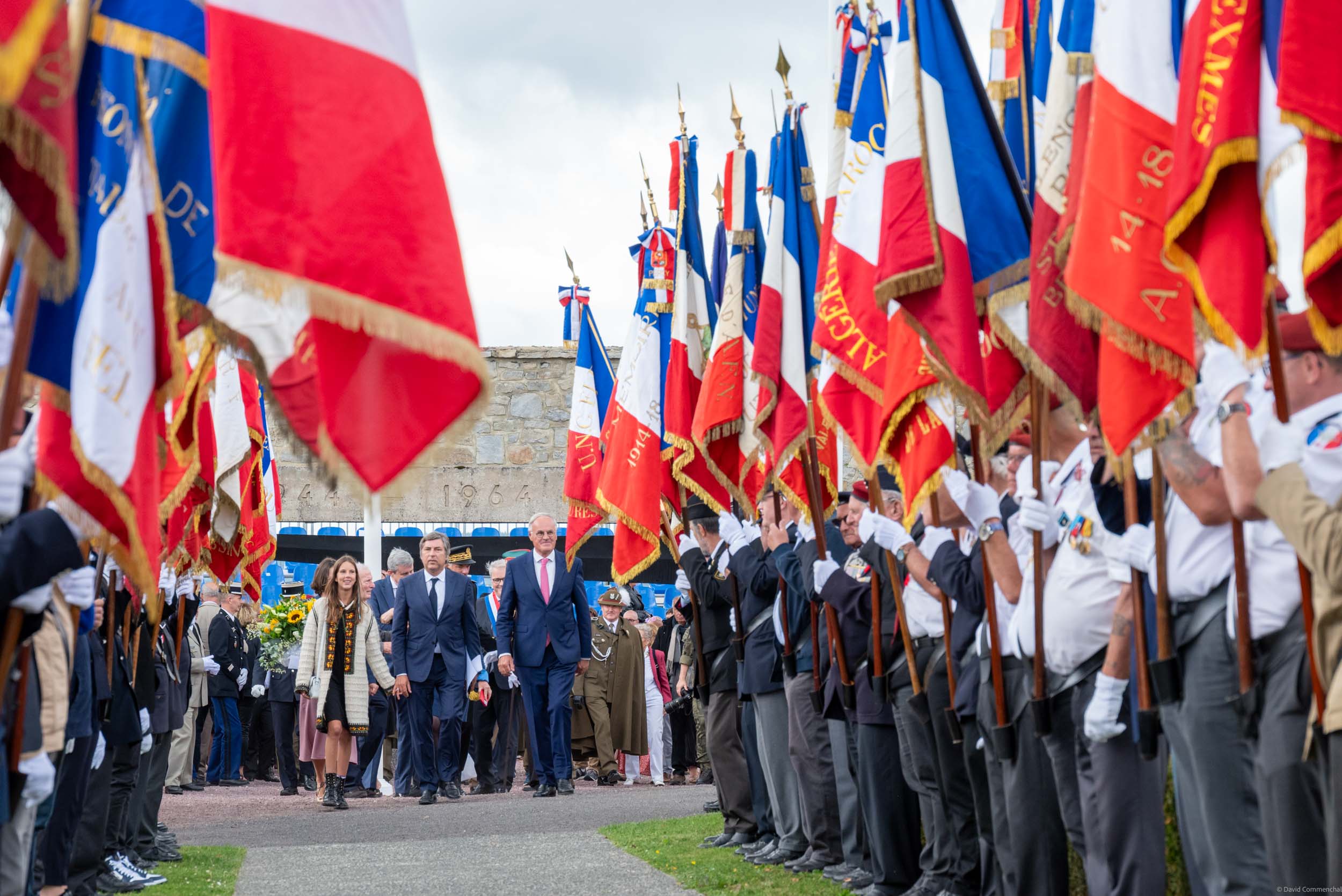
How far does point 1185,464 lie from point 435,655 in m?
10.2

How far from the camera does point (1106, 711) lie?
14.4 ft

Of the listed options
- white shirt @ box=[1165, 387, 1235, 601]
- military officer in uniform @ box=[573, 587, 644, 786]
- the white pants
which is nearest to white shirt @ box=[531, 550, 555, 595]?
military officer in uniform @ box=[573, 587, 644, 786]

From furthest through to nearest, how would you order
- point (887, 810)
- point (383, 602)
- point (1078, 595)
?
point (383, 602)
point (887, 810)
point (1078, 595)

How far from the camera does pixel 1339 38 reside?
3.68 metres

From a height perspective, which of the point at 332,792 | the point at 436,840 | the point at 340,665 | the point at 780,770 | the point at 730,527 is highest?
the point at 730,527

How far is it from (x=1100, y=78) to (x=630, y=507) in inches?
234

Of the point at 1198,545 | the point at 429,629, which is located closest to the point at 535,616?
the point at 429,629

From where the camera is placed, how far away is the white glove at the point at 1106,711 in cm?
439

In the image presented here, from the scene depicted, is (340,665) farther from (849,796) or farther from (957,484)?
(957,484)

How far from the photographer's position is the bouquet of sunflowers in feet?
50.0

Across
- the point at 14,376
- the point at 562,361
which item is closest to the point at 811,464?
the point at 14,376

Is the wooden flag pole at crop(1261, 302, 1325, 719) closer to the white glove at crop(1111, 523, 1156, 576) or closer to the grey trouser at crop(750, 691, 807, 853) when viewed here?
the white glove at crop(1111, 523, 1156, 576)

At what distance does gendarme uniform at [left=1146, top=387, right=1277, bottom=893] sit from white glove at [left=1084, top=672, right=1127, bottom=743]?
0.24 meters

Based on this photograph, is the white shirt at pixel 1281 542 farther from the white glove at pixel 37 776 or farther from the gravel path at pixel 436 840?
the gravel path at pixel 436 840
